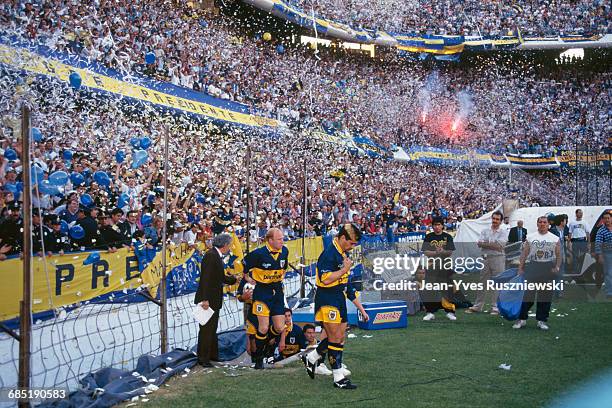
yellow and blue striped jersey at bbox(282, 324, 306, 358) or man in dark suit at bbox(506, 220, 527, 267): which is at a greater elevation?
man in dark suit at bbox(506, 220, 527, 267)

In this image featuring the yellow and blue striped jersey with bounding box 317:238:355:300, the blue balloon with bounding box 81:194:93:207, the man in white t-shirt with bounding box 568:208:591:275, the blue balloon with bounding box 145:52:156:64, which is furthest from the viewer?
the blue balloon with bounding box 145:52:156:64

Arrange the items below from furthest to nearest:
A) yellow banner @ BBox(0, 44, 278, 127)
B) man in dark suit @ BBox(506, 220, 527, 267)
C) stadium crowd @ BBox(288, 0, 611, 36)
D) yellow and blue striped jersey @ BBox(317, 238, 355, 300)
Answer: stadium crowd @ BBox(288, 0, 611, 36) → yellow banner @ BBox(0, 44, 278, 127) → man in dark suit @ BBox(506, 220, 527, 267) → yellow and blue striped jersey @ BBox(317, 238, 355, 300)

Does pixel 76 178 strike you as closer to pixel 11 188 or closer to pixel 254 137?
pixel 11 188

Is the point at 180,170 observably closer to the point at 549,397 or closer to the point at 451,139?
the point at 549,397

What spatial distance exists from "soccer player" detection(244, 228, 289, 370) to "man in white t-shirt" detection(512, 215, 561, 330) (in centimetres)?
464

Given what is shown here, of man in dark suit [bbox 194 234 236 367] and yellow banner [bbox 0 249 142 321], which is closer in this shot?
yellow banner [bbox 0 249 142 321]

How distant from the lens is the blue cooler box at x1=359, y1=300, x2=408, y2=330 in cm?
1084

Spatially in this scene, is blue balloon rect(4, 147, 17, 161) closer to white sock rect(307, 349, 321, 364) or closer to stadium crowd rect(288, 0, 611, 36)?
white sock rect(307, 349, 321, 364)

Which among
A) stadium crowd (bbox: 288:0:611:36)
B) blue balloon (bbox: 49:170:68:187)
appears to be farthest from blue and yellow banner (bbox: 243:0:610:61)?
blue balloon (bbox: 49:170:68:187)

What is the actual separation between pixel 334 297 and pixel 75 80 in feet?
34.2

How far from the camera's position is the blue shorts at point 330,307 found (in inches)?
287

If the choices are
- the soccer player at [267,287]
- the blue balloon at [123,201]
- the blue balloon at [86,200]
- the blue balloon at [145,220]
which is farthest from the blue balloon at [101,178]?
the soccer player at [267,287]

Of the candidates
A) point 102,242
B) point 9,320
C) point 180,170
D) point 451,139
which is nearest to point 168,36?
point 180,170

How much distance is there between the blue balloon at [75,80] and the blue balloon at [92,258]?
7.08 metres
